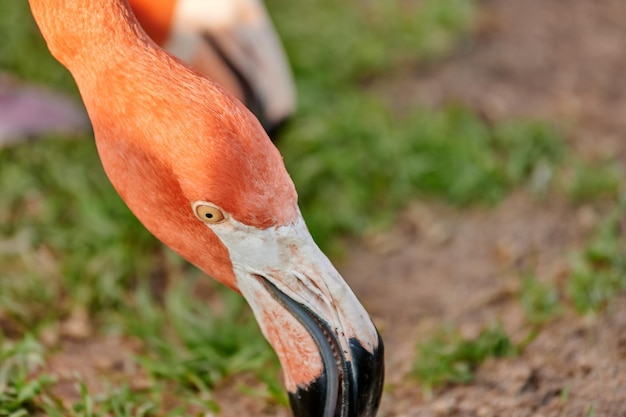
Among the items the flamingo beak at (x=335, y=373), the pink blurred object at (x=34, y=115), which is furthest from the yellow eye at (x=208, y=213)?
the pink blurred object at (x=34, y=115)

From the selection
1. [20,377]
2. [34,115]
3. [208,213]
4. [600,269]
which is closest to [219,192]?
[208,213]

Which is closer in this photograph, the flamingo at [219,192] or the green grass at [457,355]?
the flamingo at [219,192]

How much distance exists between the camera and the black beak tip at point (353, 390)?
6.43 feet

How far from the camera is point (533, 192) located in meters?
3.47

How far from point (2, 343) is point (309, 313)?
1191 millimetres

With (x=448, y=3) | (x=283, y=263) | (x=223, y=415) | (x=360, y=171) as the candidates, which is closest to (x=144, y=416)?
(x=223, y=415)

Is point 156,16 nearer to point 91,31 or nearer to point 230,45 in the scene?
point 230,45

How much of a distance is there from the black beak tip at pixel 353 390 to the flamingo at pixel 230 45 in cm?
128

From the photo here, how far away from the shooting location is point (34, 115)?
3824mm

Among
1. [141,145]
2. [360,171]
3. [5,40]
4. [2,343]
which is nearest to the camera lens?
[141,145]

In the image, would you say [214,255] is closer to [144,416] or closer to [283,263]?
[283,263]

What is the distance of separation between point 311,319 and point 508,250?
1.44 m

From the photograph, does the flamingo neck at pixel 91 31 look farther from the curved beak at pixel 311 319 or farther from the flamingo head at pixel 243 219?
the curved beak at pixel 311 319

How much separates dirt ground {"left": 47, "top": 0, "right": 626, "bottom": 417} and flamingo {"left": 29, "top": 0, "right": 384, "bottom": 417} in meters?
0.51
